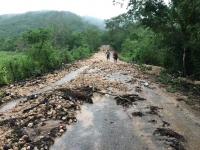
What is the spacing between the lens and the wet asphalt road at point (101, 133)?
23.4 ft

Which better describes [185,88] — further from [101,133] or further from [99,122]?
[101,133]

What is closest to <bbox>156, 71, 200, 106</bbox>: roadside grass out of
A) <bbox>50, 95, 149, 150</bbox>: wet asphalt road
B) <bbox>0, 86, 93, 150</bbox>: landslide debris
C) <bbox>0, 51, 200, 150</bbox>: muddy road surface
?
<bbox>0, 51, 200, 150</bbox>: muddy road surface

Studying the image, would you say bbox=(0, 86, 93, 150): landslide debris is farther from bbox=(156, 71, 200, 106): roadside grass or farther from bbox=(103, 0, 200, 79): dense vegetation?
bbox=(103, 0, 200, 79): dense vegetation

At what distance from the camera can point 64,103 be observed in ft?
35.6

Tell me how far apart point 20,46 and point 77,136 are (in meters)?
57.5

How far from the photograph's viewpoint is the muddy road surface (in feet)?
23.9

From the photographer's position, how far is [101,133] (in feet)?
26.4

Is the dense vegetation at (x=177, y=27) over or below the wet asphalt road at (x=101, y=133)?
over

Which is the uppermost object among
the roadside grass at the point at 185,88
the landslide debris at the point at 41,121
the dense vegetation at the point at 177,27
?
the dense vegetation at the point at 177,27

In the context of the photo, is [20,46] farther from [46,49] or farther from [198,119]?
[198,119]

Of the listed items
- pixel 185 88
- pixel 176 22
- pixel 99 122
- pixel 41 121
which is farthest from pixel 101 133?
pixel 176 22

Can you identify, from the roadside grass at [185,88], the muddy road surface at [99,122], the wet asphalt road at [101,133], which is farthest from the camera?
the roadside grass at [185,88]

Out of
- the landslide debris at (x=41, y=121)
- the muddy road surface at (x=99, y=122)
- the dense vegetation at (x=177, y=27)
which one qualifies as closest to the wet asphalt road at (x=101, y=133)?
the muddy road surface at (x=99, y=122)

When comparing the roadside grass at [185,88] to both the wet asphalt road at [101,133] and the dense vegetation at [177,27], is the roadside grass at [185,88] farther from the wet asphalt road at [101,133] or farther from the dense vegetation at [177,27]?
the wet asphalt road at [101,133]
